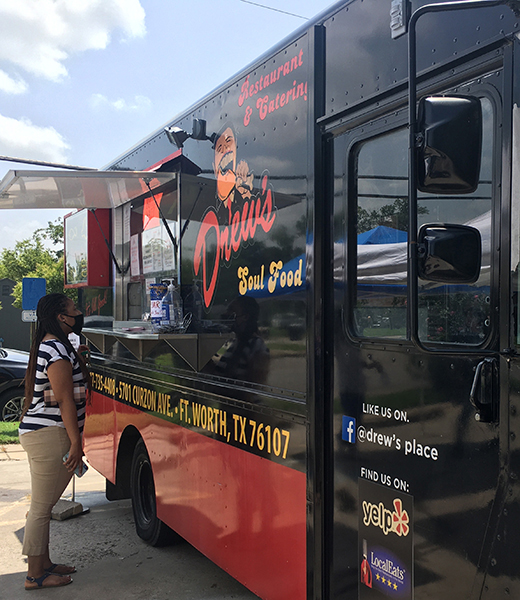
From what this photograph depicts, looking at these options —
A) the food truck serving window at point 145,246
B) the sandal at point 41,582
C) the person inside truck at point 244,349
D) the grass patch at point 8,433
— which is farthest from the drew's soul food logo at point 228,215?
the grass patch at point 8,433

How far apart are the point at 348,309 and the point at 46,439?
2.85 meters

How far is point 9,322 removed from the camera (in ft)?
133

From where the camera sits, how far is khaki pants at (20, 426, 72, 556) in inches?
179

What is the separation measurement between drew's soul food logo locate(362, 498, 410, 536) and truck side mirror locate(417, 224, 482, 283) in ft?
3.19

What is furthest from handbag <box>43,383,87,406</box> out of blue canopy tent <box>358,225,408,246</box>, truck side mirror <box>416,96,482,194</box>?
truck side mirror <box>416,96,482,194</box>

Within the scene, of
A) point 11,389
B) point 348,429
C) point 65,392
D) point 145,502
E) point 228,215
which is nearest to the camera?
point 348,429

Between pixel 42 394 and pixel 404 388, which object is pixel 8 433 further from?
pixel 404 388

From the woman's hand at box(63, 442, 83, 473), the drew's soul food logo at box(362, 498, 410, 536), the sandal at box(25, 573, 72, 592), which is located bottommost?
the sandal at box(25, 573, 72, 592)

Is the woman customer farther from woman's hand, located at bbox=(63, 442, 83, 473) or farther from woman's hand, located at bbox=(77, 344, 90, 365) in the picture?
woman's hand, located at bbox=(77, 344, 90, 365)

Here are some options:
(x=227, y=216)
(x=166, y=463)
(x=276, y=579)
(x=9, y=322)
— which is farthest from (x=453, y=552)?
(x=9, y=322)

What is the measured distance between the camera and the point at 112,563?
5.04 meters

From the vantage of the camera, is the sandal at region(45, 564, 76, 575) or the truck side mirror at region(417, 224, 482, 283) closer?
the truck side mirror at region(417, 224, 482, 283)

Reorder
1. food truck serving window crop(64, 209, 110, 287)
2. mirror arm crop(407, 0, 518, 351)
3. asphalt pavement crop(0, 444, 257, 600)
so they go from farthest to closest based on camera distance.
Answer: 1. food truck serving window crop(64, 209, 110, 287)
2. asphalt pavement crop(0, 444, 257, 600)
3. mirror arm crop(407, 0, 518, 351)

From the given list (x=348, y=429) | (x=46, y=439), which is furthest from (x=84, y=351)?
(x=348, y=429)
